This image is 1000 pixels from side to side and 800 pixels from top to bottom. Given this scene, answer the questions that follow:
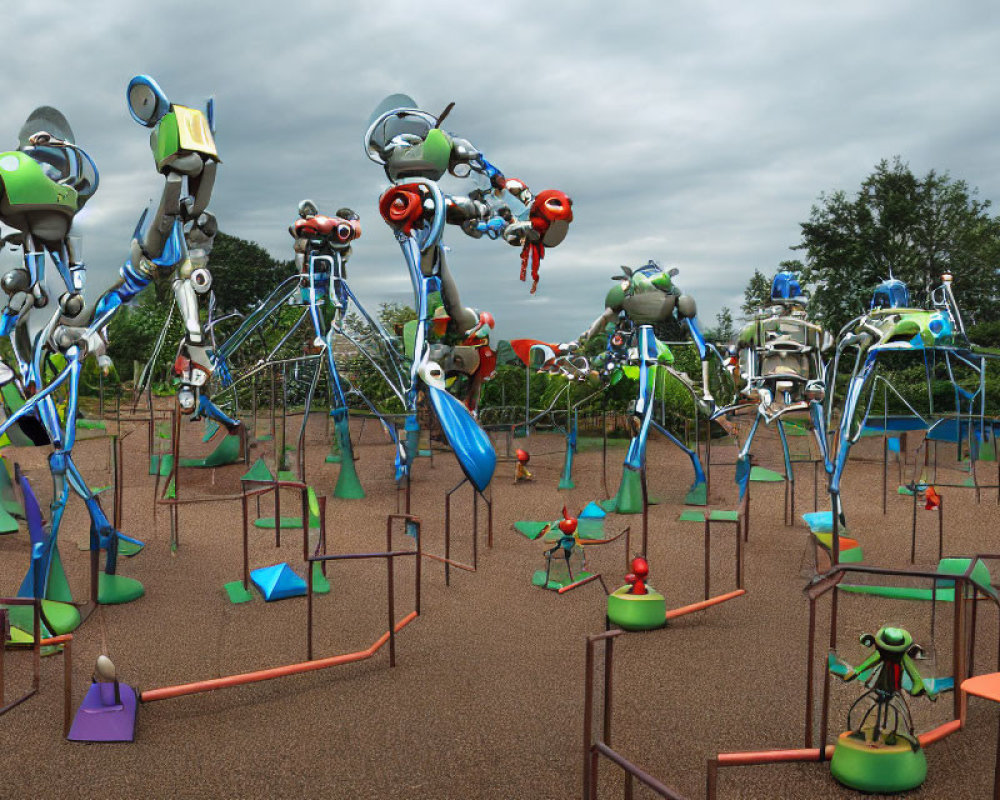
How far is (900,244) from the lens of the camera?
3022cm

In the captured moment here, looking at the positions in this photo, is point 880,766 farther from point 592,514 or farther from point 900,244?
point 900,244

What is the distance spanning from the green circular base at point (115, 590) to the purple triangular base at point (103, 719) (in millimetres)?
2539

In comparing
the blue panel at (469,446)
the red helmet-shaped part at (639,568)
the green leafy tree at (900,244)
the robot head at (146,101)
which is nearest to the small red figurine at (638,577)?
the red helmet-shaped part at (639,568)

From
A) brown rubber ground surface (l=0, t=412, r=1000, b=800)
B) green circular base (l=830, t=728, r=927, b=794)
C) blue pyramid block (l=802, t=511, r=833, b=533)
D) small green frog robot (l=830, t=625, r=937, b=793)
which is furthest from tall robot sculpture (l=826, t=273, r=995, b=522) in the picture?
green circular base (l=830, t=728, r=927, b=794)

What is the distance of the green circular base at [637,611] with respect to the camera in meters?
6.76

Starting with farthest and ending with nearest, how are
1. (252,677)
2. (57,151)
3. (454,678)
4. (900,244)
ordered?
(900,244)
(57,151)
(454,678)
(252,677)

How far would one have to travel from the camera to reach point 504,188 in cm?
1086

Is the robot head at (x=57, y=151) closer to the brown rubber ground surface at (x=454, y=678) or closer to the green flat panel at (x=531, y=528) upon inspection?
the brown rubber ground surface at (x=454, y=678)

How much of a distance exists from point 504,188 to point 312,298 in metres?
3.65

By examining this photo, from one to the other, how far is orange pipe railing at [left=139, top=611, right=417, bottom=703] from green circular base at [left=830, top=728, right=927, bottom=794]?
118 inches

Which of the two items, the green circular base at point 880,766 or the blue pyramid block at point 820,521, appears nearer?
the green circular base at point 880,766

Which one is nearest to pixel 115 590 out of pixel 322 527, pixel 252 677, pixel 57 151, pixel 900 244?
pixel 322 527

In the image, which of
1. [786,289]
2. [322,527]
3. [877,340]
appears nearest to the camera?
[322,527]

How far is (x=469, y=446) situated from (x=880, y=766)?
4.54 metres
